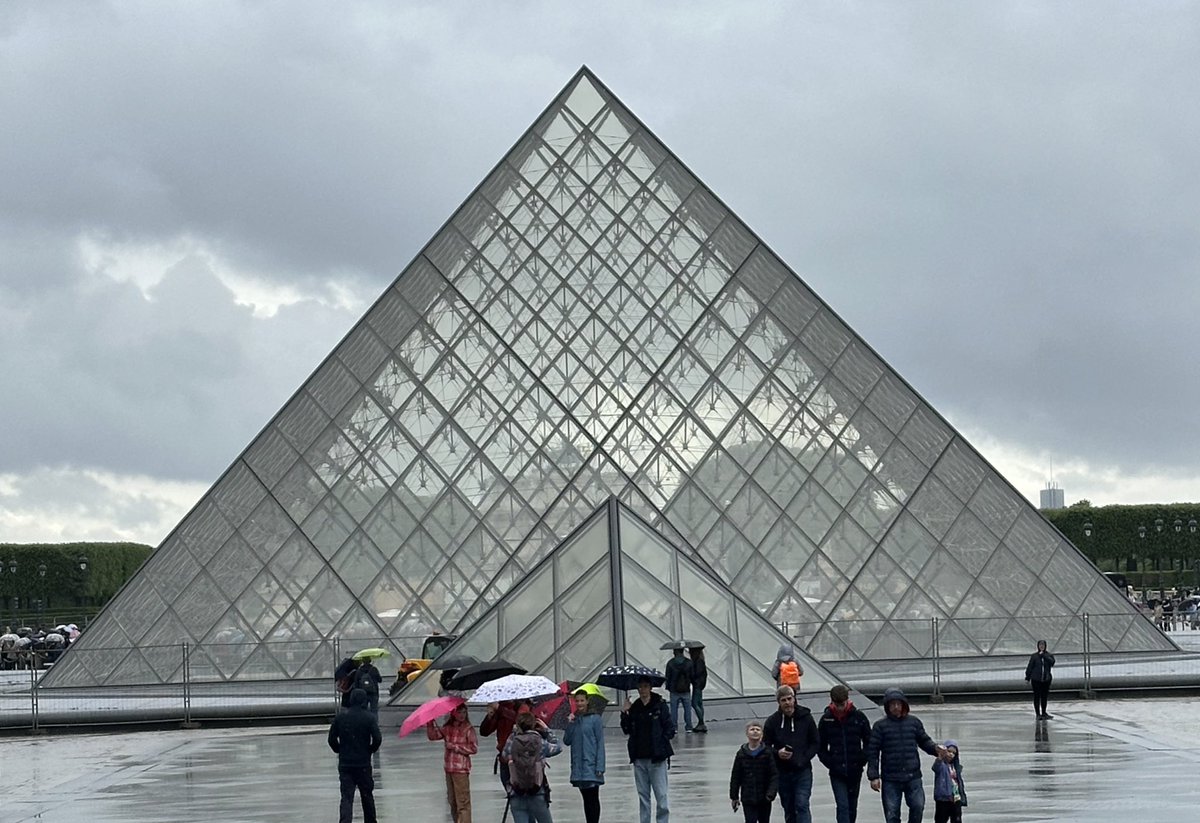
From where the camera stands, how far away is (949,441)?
35.7m

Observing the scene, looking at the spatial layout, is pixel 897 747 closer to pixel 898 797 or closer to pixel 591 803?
pixel 898 797

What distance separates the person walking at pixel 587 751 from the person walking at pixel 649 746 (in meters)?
0.27

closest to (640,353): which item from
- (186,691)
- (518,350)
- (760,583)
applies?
(518,350)

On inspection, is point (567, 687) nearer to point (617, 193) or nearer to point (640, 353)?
point (640, 353)

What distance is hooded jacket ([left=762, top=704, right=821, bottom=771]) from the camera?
527 inches

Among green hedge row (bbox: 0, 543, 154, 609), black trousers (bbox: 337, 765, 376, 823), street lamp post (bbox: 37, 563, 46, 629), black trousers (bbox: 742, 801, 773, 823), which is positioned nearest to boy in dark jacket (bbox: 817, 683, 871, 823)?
black trousers (bbox: 742, 801, 773, 823)

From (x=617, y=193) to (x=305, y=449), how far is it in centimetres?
821

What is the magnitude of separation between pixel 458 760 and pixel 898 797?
3.47m

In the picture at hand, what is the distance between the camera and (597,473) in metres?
36.2

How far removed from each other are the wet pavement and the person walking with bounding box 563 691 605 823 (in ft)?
3.77

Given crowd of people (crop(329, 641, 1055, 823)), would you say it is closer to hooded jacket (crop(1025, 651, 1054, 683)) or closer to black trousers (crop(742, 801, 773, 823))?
black trousers (crop(742, 801, 773, 823))

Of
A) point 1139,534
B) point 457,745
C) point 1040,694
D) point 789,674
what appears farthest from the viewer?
point 1139,534

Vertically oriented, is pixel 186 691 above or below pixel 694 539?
below

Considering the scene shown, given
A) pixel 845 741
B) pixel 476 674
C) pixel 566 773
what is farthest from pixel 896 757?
pixel 566 773
